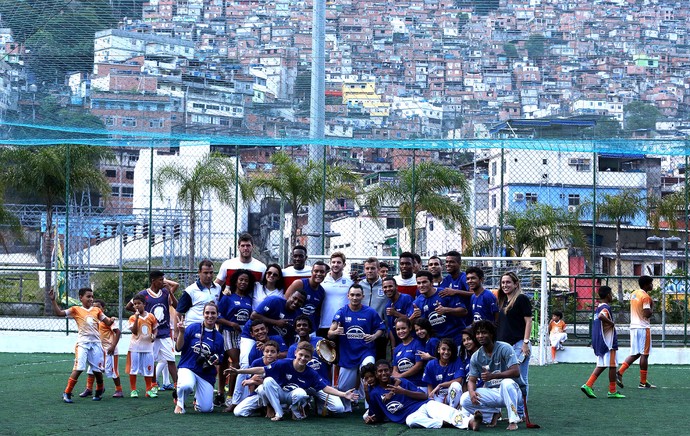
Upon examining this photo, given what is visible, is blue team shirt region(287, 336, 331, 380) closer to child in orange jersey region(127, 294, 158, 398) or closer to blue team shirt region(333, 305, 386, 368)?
blue team shirt region(333, 305, 386, 368)

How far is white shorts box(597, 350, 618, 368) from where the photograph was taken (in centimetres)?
1366

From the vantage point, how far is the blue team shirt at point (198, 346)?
38.4ft

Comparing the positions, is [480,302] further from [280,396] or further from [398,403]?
[280,396]

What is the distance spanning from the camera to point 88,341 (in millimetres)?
12922

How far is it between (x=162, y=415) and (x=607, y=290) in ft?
19.6

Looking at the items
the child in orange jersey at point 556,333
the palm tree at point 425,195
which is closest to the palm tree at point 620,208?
the palm tree at point 425,195

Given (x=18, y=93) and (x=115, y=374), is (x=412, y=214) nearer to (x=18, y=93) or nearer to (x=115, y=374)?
(x=18, y=93)

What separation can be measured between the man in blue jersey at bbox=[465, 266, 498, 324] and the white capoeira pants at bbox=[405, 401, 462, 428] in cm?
124

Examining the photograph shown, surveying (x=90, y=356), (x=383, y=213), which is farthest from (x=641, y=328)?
(x=383, y=213)

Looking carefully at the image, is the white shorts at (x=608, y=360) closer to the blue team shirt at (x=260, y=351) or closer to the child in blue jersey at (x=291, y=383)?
the child in blue jersey at (x=291, y=383)

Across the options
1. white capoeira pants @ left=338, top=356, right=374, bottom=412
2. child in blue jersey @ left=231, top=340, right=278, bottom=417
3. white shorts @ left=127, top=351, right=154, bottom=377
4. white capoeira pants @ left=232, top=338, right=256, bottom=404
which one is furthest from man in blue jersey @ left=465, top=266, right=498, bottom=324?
white shorts @ left=127, top=351, right=154, bottom=377

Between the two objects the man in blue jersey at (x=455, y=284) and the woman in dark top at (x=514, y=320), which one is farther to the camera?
the man in blue jersey at (x=455, y=284)

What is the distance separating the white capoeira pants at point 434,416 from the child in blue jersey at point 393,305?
1.37 metres

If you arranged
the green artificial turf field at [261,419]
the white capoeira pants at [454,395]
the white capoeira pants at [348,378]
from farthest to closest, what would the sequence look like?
1. the white capoeira pants at [348,378]
2. the white capoeira pants at [454,395]
3. the green artificial turf field at [261,419]
